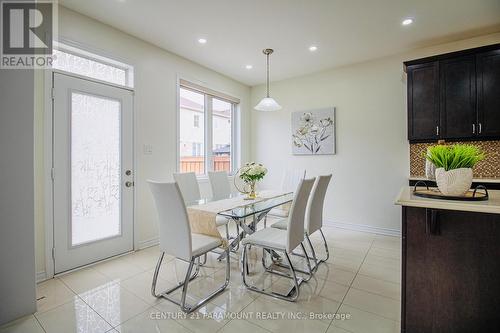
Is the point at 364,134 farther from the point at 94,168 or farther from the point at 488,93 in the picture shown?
the point at 94,168

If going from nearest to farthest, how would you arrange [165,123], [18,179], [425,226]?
[425,226], [18,179], [165,123]

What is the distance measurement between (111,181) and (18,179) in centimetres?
113

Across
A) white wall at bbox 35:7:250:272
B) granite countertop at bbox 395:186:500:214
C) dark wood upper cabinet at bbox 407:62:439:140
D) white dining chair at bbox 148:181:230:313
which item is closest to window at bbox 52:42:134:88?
white wall at bbox 35:7:250:272

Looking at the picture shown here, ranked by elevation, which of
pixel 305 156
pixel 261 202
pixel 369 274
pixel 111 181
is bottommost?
pixel 369 274

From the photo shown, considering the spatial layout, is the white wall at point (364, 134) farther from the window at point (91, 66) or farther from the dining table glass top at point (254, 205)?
the window at point (91, 66)

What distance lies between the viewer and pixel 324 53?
3686 mm

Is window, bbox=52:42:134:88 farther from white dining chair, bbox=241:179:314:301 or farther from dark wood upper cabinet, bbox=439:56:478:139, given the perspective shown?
dark wood upper cabinet, bbox=439:56:478:139

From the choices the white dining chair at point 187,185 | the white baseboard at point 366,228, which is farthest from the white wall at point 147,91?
the white baseboard at point 366,228

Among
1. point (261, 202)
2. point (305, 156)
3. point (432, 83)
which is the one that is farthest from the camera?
point (305, 156)

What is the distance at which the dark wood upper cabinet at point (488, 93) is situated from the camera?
288 centimetres

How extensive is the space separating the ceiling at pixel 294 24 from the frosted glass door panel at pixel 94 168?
3.44 feet

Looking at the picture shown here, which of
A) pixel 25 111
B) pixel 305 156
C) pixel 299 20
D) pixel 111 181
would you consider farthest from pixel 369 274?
pixel 25 111

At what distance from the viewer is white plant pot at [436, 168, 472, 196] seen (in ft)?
4.68

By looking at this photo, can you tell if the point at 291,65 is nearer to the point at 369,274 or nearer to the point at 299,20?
the point at 299,20
